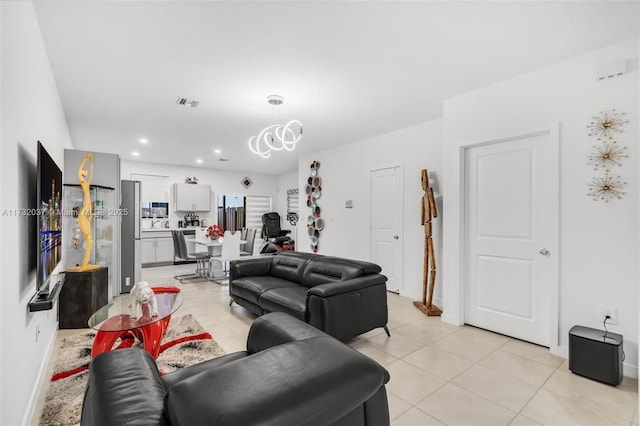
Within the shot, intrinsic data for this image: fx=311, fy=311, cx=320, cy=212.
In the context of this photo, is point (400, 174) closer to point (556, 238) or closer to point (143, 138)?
point (556, 238)

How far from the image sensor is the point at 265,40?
247 cm

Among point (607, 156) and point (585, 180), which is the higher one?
point (607, 156)

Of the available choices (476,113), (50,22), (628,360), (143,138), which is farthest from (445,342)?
(143,138)

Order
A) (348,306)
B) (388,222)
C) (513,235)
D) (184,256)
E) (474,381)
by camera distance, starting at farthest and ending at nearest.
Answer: (184,256) → (388,222) → (513,235) → (348,306) → (474,381)

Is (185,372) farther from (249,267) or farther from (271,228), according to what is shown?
(271,228)

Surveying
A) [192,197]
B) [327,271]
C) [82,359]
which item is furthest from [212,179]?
[82,359]

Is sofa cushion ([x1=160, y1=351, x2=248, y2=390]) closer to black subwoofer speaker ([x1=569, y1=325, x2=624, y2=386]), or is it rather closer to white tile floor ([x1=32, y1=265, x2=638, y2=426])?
white tile floor ([x1=32, y1=265, x2=638, y2=426])

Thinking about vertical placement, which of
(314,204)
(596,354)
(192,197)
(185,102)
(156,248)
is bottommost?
(596,354)

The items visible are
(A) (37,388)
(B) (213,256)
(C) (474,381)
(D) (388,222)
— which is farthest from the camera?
(B) (213,256)

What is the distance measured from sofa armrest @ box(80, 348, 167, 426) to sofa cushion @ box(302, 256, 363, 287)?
2.09 meters

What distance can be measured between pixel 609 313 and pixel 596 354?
407 millimetres

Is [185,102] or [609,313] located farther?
[185,102]

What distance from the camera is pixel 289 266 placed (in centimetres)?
402

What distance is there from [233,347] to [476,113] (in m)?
3.58
